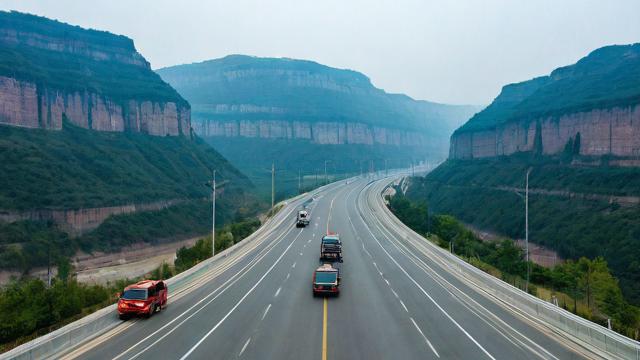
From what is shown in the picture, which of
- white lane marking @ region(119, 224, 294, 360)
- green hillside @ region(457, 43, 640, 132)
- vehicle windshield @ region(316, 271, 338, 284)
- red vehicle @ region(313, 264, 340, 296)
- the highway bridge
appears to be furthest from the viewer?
green hillside @ region(457, 43, 640, 132)

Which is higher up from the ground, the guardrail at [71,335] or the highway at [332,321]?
the guardrail at [71,335]

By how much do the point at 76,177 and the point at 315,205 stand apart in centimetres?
4033

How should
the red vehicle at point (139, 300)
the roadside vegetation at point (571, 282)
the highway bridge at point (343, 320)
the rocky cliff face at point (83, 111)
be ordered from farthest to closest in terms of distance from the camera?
1. the rocky cliff face at point (83, 111)
2. the roadside vegetation at point (571, 282)
3. the red vehicle at point (139, 300)
4. the highway bridge at point (343, 320)

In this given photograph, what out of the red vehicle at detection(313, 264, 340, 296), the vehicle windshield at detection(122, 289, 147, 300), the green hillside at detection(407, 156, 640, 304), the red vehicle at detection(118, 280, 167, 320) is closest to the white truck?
the green hillside at detection(407, 156, 640, 304)

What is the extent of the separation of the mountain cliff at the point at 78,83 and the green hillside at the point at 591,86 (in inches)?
3949

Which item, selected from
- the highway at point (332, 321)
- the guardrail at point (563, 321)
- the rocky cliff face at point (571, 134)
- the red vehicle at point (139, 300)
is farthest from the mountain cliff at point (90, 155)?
the rocky cliff face at point (571, 134)

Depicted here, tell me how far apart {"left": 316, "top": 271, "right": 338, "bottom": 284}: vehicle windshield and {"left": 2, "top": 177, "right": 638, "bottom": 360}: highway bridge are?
36.9 inches

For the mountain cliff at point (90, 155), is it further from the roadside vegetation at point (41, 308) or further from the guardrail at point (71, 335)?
the guardrail at point (71, 335)

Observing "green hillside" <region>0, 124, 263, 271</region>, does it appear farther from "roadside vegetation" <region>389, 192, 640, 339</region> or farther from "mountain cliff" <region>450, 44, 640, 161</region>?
"mountain cliff" <region>450, 44, 640, 161</region>

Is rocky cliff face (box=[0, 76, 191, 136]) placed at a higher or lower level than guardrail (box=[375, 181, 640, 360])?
higher

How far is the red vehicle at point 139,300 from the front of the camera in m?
21.2

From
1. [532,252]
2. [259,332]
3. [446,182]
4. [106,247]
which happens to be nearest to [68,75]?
[106,247]

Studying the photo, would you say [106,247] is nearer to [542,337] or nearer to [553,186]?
[542,337]

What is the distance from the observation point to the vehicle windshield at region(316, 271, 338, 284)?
2609cm
